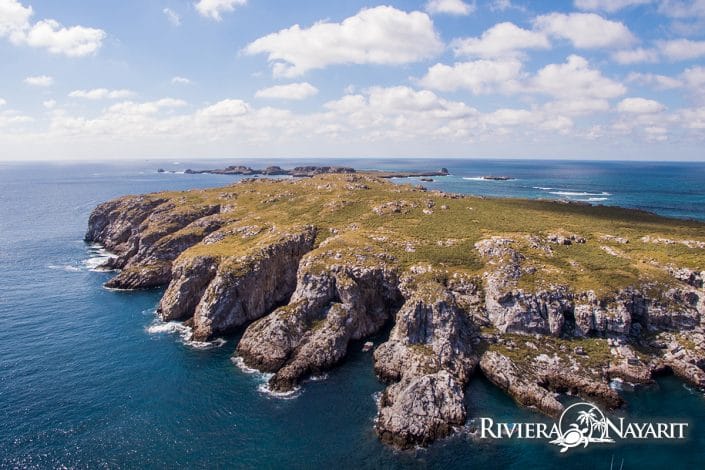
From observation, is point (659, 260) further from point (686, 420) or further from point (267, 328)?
point (267, 328)

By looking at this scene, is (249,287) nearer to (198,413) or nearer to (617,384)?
(198,413)

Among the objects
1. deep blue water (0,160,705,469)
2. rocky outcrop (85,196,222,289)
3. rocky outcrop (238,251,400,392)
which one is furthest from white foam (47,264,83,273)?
rocky outcrop (238,251,400,392)

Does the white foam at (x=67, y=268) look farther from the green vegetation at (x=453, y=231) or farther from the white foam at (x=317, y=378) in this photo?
the white foam at (x=317, y=378)

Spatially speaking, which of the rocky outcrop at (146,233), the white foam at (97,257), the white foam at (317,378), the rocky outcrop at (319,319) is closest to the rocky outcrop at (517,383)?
the rocky outcrop at (319,319)

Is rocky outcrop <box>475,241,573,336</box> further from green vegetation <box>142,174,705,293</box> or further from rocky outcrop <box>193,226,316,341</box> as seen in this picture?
rocky outcrop <box>193,226,316,341</box>

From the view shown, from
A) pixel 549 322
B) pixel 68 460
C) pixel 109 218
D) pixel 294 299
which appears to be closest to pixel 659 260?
pixel 549 322

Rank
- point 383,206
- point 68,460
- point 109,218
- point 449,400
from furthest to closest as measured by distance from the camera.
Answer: point 109,218 → point 383,206 → point 449,400 → point 68,460
